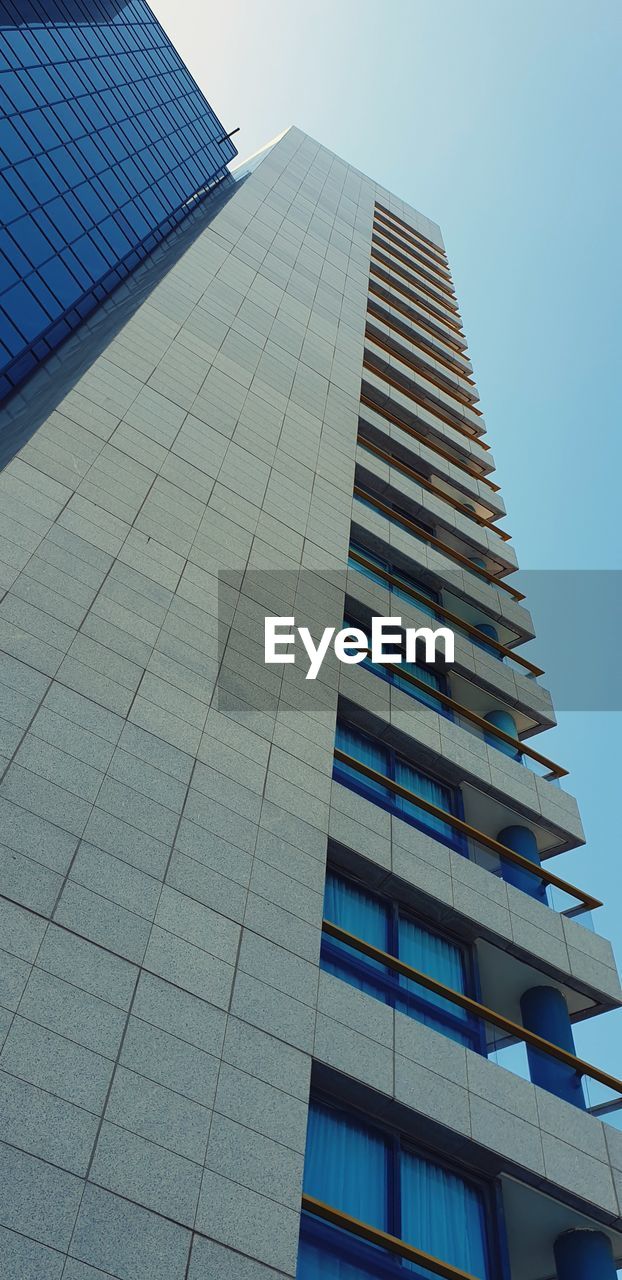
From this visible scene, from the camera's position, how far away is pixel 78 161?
158 ft

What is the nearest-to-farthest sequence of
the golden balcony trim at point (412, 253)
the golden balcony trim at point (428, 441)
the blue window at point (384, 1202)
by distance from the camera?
the blue window at point (384, 1202)
the golden balcony trim at point (428, 441)
the golden balcony trim at point (412, 253)

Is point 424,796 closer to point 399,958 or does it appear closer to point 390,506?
point 399,958

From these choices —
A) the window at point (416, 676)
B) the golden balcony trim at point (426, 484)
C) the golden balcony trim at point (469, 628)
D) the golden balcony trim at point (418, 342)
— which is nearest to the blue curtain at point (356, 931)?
the window at point (416, 676)

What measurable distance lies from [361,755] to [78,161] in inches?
1525

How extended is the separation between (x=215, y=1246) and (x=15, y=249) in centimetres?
3570

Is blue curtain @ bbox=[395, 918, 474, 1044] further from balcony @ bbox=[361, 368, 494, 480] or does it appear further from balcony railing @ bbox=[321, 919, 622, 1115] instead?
balcony @ bbox=[361, 368, 494, 480]

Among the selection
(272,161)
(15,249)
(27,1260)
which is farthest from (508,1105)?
(272,161)

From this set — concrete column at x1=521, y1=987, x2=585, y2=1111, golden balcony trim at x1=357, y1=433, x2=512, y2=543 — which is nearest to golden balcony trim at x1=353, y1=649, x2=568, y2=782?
concrete column at x1=521, y1=987, x2=585, y2=1111

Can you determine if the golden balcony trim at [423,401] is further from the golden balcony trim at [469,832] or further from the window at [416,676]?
the golden balcony trim at [469,832]

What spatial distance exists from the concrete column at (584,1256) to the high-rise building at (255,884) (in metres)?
0.04

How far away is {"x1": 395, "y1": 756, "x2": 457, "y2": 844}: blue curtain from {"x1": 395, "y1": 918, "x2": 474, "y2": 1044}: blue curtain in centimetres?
256

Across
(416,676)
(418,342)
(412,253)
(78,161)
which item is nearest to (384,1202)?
(416,676)

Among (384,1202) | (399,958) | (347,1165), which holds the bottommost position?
(384,1202)

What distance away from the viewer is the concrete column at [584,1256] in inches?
617
